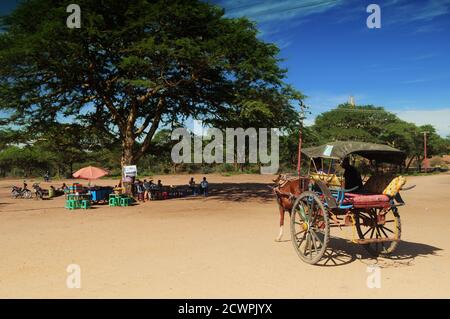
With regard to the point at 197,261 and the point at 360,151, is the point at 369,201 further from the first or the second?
the point at 197,261

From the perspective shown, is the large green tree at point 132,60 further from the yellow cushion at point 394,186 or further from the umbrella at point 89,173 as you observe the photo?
the yellow cushion at point 394,186

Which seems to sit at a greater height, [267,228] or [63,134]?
[63,134]

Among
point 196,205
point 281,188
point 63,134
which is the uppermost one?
point 63,134

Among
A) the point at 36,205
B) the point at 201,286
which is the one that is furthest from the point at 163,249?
the point at 36,205

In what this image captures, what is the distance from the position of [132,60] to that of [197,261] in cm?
1387

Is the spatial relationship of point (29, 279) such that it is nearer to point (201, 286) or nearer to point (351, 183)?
A: point (201, 286)

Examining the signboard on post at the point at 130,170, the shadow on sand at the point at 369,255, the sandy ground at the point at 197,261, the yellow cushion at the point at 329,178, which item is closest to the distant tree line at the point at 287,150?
the signboard on post at the point at 130,170

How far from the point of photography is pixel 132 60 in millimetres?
20016

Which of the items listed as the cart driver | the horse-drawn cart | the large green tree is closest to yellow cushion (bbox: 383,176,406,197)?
the horse-drawn cart

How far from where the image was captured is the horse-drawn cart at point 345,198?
8.54m

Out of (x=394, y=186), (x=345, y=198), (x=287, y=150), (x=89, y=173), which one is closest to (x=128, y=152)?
(x=89, y=173)

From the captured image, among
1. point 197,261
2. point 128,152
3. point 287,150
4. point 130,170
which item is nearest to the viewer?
point 197,261

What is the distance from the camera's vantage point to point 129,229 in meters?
13.6
